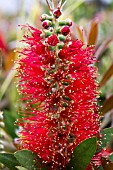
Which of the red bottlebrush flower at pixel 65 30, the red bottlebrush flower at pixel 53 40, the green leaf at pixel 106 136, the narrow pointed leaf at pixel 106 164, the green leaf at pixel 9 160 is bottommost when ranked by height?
the narrow pointed leaf at pixel 106 164

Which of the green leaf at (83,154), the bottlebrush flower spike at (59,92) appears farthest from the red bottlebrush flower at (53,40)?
the green leaf at (83,154)

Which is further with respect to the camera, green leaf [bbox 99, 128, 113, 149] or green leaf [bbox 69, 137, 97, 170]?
green leaf [bbox 99, 128, 113, 149]

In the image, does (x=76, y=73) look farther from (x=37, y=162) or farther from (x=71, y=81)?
(x=37, y=162)

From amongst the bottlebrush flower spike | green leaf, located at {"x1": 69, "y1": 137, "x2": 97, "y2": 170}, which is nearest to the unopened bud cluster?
the bottlebrush flower spike

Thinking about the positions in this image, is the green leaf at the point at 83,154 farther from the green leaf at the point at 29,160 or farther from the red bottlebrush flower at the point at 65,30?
the red bottlebrush flower at the point at 65,30

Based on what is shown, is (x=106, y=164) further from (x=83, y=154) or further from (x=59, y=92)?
(x=59, y=92)

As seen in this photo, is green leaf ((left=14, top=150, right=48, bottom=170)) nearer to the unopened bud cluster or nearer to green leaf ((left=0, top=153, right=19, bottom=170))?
green leaf ((left=0, top=153, right=19, bottom=170))
